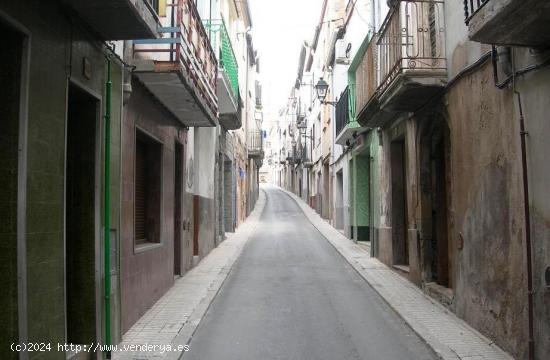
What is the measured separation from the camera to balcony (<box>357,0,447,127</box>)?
333 inches

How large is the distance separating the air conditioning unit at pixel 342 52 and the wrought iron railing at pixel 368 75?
20.2ft

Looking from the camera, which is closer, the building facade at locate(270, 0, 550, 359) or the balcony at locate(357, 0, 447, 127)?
the building facade at locate(270, 0, 550, 359)

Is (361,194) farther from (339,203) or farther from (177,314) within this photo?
(177,314)

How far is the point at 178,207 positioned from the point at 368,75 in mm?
5195

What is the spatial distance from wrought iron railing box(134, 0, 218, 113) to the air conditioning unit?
10009 millimetres

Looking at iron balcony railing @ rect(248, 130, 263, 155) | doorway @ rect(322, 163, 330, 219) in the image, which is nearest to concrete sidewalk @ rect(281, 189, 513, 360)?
doorway @ rect(322, 163, 330, 219)

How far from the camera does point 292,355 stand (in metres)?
6.09

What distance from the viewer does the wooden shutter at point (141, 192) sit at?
28.8ft

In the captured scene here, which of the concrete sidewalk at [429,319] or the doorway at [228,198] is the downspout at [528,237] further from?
the doorway at [228,198]

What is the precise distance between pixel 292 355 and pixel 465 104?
167 inches

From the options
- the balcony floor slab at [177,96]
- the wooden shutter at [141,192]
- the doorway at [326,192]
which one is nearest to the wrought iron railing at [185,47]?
the balcony floor slab at [177,96]

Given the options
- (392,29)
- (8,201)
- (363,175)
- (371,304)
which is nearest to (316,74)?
(363,175)

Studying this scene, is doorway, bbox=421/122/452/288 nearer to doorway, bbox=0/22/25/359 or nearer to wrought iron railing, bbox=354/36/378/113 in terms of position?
wrought iron railing, bbox=354/36/378/113

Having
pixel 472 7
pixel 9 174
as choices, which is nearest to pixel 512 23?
pixel 472 7
